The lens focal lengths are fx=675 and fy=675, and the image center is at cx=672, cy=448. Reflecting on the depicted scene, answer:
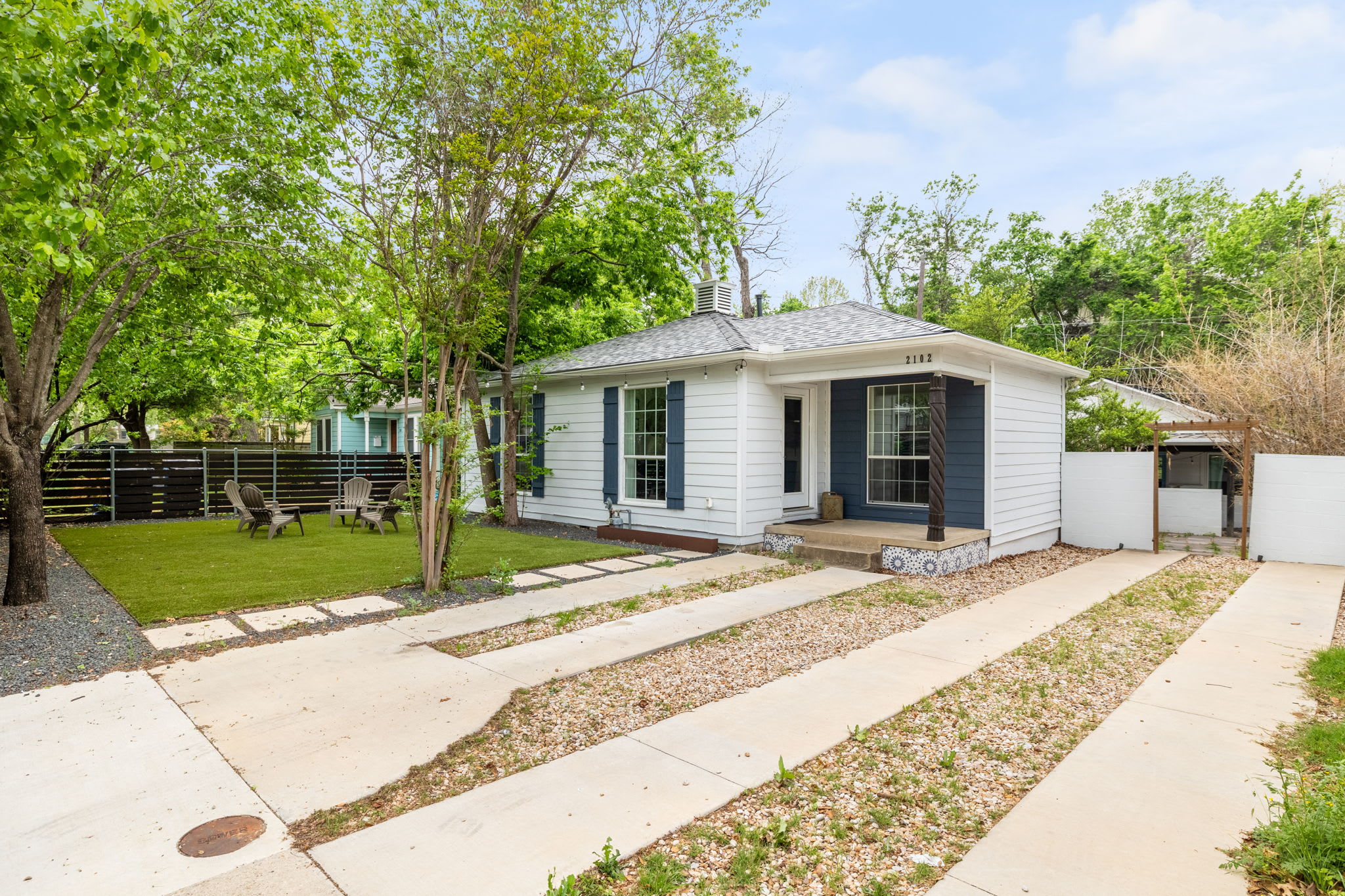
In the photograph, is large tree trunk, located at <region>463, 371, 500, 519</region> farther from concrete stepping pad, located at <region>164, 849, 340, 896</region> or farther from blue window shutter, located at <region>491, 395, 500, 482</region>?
concrete stepping pad, located at <region>164, 849, 340, 896</region>

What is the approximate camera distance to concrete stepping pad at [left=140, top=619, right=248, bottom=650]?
194 inches

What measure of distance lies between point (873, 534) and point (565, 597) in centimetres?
404

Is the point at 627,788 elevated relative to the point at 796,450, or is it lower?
lower

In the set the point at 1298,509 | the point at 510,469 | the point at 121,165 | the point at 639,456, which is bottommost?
the point at 1298,509

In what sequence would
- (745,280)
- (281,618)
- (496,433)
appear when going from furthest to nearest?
(745,280), (496,433), (281,618)

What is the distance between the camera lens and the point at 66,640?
4875mm

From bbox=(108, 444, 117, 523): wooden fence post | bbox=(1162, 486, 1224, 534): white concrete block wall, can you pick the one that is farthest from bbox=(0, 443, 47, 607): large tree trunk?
bbox=(1162, 486, 1224, 534): white concrete block wall

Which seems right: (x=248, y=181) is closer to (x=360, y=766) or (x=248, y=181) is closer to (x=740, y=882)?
(x=360, y=766)

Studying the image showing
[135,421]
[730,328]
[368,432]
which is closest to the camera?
[730,328]

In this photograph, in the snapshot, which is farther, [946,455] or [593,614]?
[946,455]

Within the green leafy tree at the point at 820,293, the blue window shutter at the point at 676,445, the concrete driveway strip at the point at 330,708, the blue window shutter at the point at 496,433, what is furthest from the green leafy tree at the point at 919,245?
the concrete driveway strip at the point at 330,708

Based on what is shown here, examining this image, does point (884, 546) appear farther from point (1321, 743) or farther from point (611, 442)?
point (1321, 743)

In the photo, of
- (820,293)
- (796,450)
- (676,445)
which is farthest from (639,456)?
(820,293)

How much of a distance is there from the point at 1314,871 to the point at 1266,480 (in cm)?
892
